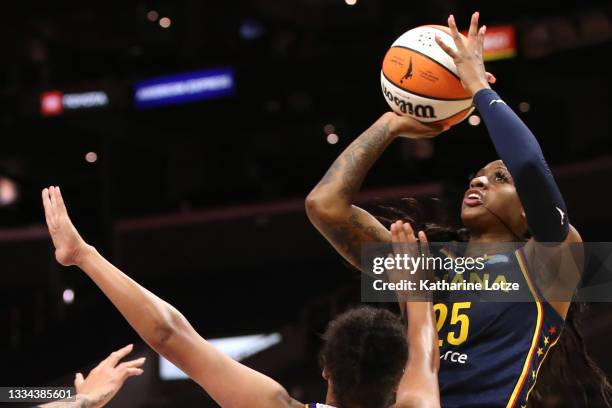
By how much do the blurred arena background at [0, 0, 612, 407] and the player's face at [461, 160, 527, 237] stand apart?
670 centimetres

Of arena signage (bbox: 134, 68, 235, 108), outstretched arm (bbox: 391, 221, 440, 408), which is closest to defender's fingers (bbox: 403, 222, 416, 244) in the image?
outstretched arm (bbox: 391, 221, 440, 408)

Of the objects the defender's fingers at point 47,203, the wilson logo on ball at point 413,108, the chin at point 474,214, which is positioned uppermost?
the wilson logo on ball at point 413,108

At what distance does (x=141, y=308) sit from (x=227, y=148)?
1409cm

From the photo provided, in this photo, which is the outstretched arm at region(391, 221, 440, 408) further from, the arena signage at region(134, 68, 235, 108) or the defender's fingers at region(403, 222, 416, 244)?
the arena signage at region(134, 68, 235, 108)

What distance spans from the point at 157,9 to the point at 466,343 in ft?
47.2

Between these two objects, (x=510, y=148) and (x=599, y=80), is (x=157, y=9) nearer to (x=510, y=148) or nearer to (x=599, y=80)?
(x=599, y=80)

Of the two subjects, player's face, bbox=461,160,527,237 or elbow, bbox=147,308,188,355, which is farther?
player's face, bbox=461,160,527,237

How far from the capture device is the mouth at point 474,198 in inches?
140

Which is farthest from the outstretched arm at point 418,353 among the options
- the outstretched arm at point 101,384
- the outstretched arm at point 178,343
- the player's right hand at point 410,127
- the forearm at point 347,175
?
the outstretched arm at point 101,384

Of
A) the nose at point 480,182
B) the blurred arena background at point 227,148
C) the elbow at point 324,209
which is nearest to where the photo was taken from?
the elbow at point 324,209

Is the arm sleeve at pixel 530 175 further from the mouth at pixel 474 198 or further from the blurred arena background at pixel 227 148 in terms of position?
the blurred arena background at pixel 227 148

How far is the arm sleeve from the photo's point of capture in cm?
297

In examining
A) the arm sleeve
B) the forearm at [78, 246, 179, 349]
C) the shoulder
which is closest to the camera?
the shoulder

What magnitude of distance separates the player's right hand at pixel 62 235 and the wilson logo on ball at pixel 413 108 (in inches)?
48.8
